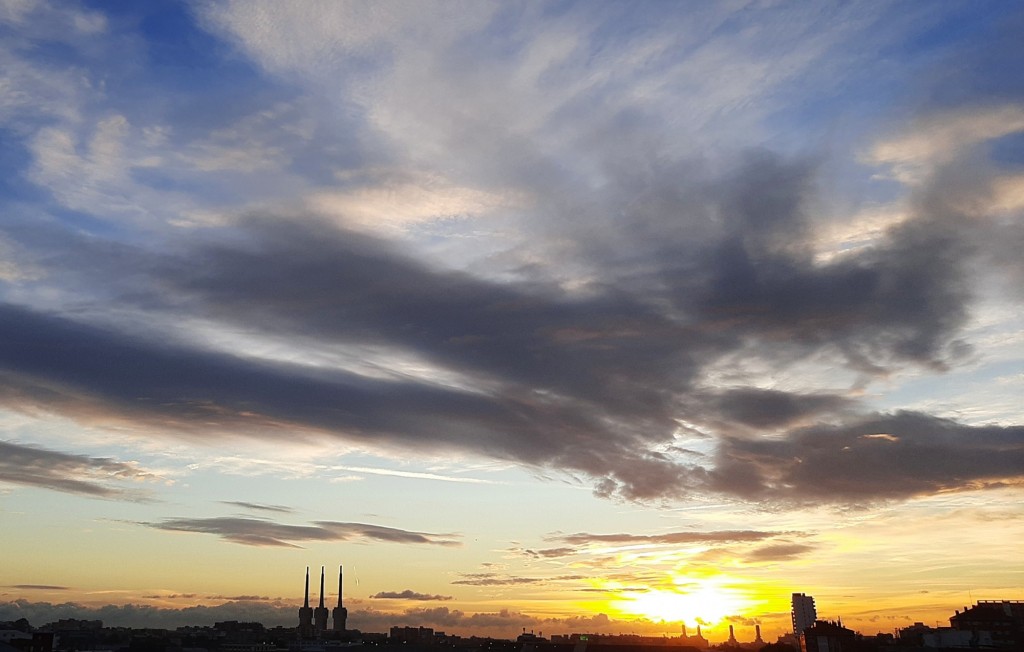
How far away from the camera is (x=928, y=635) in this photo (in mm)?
192125

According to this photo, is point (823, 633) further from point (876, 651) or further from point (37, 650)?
point (37, 650)

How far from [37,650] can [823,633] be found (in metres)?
184

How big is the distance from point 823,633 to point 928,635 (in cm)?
3025

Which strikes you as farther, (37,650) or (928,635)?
(928,635)

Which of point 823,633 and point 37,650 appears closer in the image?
point 37,650

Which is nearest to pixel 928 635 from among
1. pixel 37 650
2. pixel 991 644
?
pixel 991 644

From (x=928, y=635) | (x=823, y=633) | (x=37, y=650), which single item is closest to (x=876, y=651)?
(x=823, y=633)

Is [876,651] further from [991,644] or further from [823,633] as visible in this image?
[991,644]

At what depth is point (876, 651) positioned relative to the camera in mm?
178750

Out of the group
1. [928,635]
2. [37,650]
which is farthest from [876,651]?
[37,650]

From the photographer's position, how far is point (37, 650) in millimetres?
173375

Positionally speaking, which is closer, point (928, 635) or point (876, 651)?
point (876, 651)

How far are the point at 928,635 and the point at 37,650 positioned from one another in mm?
213793

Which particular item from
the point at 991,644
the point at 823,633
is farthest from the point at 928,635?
the point at 823,633
